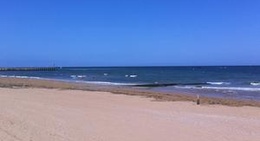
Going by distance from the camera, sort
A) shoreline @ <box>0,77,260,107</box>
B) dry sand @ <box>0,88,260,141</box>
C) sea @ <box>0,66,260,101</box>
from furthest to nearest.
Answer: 1. sea @ <box>0,66,260,101</box>
2. shoreline @ <box>0,77,260,107</box>
3. dry sand @ <box>0,88,260,141</box>

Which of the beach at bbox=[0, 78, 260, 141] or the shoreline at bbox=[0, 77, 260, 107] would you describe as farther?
the shoreline at bbox=[0, 77, 260, 107]

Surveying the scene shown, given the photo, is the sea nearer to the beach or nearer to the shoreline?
the shoreline

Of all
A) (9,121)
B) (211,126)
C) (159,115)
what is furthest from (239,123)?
(9,121)

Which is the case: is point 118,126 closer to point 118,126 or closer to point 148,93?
point 118,126

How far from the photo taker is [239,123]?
15.3 m

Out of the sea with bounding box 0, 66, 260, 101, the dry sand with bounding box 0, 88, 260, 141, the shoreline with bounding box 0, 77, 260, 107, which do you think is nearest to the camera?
the dry sand with bounding box 0, 88, 260, 141

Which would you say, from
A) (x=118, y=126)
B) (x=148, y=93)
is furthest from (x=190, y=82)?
(x=118, y=126)

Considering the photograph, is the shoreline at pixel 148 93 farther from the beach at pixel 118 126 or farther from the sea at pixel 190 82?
the beach at pixel 118 126

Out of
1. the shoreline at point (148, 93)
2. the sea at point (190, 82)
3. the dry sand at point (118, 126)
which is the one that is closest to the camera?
the dry sand at point (118, 126)

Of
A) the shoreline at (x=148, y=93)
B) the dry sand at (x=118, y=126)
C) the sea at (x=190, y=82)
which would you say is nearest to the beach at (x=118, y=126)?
the dry sand at (x=118, y=126)

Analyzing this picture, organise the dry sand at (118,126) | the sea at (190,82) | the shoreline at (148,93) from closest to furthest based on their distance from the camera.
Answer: the dry sand at (118,126)
the shoreline at (148,93)
the sea at (190,82)

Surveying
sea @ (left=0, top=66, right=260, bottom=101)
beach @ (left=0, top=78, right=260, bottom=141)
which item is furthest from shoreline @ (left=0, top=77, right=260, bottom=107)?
beach @ (left=0, top=78, right=260, bottom=141)

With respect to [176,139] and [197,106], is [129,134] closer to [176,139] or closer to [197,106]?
[176,139]

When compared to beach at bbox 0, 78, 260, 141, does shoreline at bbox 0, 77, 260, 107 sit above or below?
below
